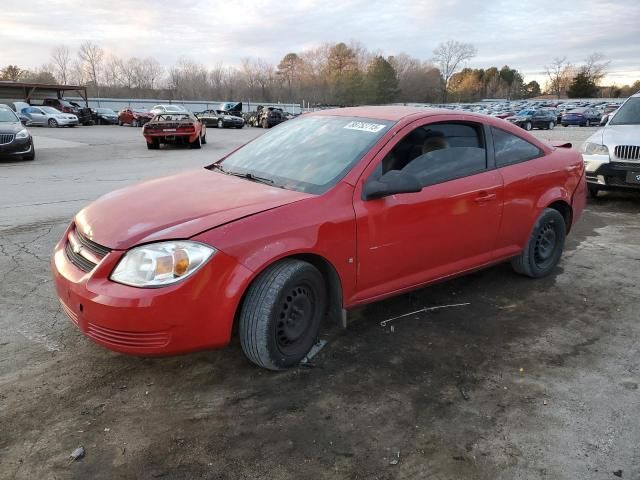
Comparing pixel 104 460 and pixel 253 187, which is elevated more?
pixel 253 187

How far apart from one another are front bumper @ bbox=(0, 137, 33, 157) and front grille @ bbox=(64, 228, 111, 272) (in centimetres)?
1180

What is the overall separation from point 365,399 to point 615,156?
6985 millimetres

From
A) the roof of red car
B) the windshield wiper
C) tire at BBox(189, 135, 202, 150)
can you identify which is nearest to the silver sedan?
tire at BBox(189, 135, 202, 150)

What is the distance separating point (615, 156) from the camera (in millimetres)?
7863

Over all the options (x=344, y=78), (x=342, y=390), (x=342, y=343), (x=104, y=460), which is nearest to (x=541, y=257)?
(x=342, y=343)

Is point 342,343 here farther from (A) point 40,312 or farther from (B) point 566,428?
(A) point 40,312

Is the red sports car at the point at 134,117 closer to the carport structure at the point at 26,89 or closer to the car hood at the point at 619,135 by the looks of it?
the carport structure at the point at 26,89

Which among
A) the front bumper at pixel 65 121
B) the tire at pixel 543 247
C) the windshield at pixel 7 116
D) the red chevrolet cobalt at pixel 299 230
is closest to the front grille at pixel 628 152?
the tire at pixel 543 247

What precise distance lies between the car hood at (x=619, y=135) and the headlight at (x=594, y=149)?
8 centimetres

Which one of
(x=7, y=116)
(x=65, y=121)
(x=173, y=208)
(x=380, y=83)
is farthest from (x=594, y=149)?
(x=380, y=83)

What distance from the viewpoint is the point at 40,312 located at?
3848 mm

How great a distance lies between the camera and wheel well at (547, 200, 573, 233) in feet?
15.7

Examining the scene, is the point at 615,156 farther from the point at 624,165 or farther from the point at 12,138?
the point at 12,138

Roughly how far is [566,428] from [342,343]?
145 cm
